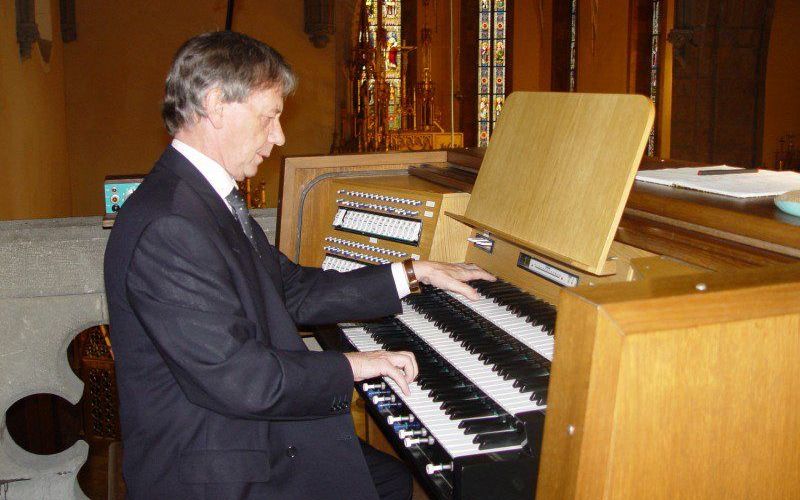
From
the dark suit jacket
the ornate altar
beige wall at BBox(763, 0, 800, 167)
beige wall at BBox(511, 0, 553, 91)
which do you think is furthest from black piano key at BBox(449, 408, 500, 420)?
beige wall at BBox(511, 0, 553, 91)

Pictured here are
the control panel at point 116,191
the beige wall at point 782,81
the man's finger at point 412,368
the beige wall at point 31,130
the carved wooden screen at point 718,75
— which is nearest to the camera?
the man's finger at point 412,368

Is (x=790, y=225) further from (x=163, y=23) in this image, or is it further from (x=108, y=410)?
(x=163, y=23)

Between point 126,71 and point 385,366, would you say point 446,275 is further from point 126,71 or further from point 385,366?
point 126,71

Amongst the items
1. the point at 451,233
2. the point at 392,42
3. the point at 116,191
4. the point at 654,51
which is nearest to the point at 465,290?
the point at 451,233

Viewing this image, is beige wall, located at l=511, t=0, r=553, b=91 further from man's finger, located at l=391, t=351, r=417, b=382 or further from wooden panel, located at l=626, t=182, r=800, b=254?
man's finger, located at l=391, t=351, r=417, b=382

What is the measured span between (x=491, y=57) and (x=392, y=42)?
2241mm

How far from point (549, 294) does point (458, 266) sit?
35 centimetres

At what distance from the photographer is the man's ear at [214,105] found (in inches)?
69.2

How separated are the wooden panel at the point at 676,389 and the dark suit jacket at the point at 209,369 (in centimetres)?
71

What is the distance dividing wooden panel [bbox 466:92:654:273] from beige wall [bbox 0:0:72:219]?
3956 millimetres

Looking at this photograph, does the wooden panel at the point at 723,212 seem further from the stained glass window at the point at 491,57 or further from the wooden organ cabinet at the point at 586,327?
the stained glass window at the point at 491,57

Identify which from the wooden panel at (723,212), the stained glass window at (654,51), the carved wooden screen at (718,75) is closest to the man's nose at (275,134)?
the wooden panel at (723,212)

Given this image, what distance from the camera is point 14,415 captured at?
474 centimetres

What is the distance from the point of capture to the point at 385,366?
1859mm
